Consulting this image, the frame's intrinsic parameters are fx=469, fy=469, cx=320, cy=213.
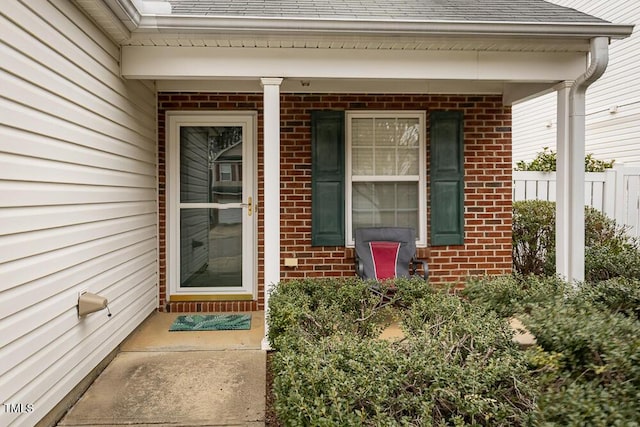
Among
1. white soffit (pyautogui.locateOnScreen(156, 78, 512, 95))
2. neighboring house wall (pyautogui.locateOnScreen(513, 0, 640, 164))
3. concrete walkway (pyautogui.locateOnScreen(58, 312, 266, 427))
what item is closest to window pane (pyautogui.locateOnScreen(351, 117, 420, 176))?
white soffit (pyautogui.locateOnScreen(156, 78, 512, 95))

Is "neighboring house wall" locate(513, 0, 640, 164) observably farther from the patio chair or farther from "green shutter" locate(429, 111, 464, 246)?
the patio chair

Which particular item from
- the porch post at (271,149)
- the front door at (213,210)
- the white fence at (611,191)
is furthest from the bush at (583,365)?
the white fence at (611,191)

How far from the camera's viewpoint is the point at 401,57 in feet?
12.8

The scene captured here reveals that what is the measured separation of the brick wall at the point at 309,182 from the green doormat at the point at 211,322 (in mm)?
191

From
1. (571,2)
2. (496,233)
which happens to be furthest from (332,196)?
(571,2)

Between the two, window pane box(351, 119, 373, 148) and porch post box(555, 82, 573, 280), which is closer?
porch post box(555, 82, 573, 280)

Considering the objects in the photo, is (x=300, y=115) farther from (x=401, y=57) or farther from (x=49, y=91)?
(x=49, y=91)

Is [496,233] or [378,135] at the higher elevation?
[378,135]

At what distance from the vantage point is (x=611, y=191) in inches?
271

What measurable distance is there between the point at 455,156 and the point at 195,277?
124 inches

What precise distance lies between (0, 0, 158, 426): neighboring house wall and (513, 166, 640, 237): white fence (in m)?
5.39

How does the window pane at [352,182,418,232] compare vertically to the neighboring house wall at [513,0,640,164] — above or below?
below

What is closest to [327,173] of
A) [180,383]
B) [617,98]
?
[180,383]

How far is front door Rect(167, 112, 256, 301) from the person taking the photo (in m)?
5.04
